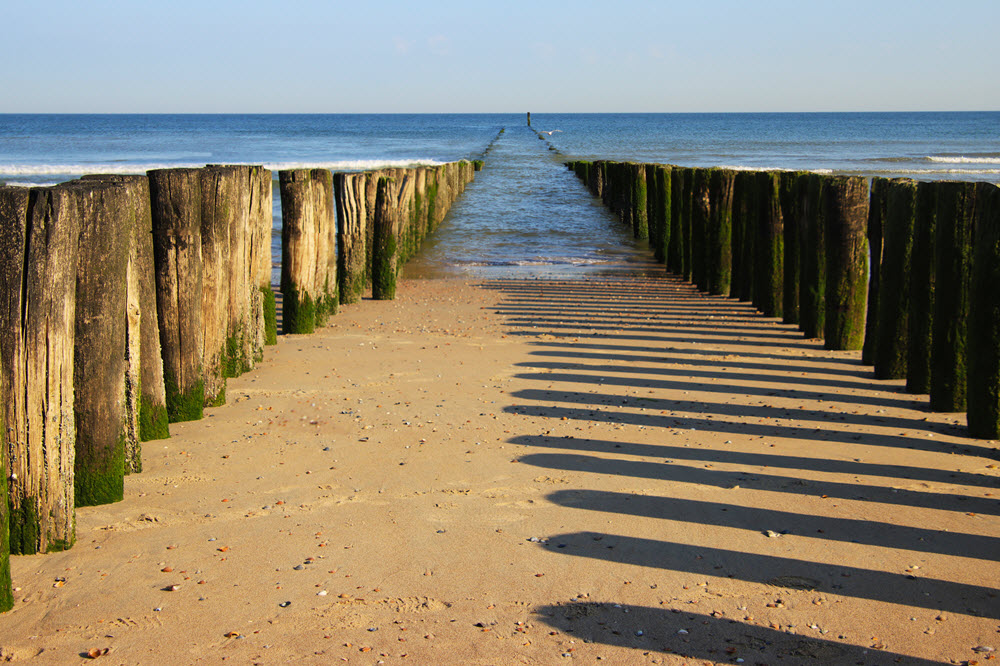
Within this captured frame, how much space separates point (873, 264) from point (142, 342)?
5009 mm

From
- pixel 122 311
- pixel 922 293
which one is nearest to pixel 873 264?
pixel 922 293

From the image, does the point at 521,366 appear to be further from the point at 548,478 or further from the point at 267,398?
the point at 548,478

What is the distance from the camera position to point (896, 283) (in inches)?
226

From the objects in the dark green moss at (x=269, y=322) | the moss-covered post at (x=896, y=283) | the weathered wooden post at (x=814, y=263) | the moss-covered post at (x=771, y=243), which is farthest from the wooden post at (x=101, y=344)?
the moss-covered post at (x=771, y=243)

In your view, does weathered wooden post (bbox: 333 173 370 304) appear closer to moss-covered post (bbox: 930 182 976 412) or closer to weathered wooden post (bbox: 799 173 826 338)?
weathered wooden post (bbox: 799 173 826 338)

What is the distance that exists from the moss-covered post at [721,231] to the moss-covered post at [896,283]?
3748mm

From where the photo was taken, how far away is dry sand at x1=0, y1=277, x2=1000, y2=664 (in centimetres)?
285

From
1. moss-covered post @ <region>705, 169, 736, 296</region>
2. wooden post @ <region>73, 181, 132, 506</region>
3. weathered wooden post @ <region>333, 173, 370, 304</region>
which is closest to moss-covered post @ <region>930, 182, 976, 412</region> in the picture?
wooden post @ <region>73, 181, 132, 506</region>

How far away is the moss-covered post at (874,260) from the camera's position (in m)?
6.22

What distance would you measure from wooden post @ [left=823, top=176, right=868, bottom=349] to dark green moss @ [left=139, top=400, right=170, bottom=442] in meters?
4.97

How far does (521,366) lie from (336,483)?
2.50 m

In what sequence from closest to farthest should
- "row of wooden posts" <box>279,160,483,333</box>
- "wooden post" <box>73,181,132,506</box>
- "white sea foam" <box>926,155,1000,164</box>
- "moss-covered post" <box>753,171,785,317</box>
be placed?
"wooden post" <box>73,181,132,506</box> → "row of wooden posts" <box>279,160,483,333</box> → "moss-covered post" <box>753,171,785,317</box> → "white sea foam" <box>926,155,1000,164</box>

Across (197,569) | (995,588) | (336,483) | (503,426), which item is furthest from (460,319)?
(995,588)

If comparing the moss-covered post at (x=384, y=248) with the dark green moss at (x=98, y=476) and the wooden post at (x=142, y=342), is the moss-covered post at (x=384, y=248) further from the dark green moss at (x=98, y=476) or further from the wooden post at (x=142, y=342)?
the dark green moss at (x=98, y=476)
